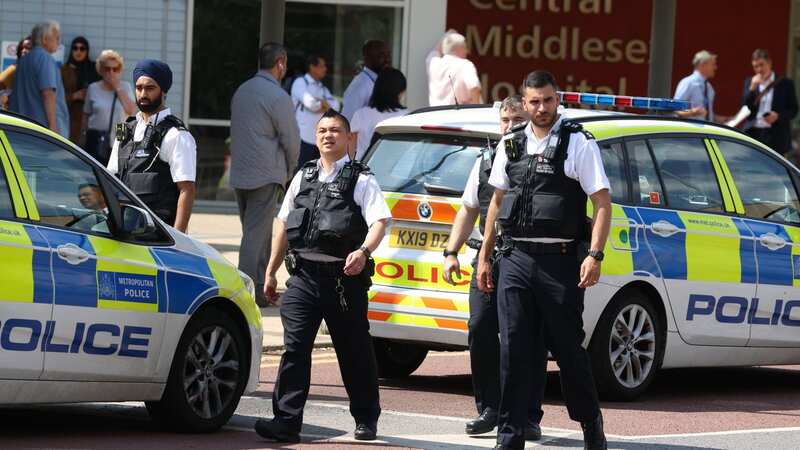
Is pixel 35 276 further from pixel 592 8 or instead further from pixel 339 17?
pixel 592 8

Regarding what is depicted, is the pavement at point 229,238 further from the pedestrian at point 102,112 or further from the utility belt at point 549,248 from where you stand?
the utility belt at point 549,248

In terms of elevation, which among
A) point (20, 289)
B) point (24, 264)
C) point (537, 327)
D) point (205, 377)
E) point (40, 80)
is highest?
point (40, 80)

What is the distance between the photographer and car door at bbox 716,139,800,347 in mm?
10516

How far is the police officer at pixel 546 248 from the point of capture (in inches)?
304

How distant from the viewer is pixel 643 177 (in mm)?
10008

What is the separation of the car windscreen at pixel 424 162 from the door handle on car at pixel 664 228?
3.54ft

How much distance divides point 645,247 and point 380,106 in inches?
200

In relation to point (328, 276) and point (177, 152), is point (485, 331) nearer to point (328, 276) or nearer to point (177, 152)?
point (328, 276)

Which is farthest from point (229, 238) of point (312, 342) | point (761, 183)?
point (312, 342)

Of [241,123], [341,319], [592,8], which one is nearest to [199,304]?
[341,319]

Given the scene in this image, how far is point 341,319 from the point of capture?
8.23 m

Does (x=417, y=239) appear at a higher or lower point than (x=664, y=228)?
lower

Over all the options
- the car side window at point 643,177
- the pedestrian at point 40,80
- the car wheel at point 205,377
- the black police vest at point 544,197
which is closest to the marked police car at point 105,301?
the car wheel at point 205,377

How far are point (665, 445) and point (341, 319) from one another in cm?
171
